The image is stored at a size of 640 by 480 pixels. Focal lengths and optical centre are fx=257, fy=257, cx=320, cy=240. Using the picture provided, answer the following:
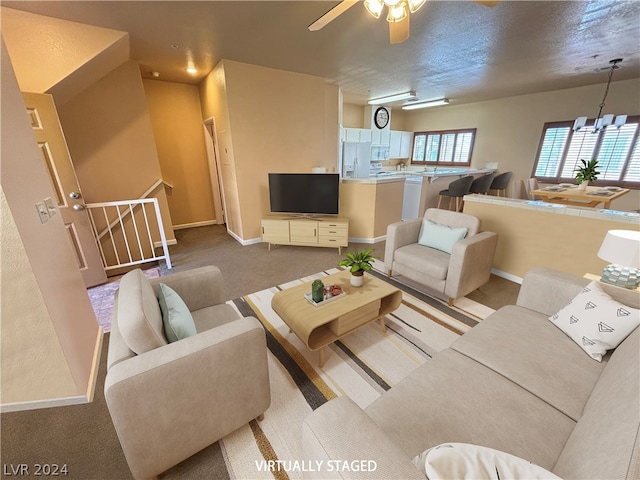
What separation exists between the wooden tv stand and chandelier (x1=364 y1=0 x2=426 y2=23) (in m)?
2.35

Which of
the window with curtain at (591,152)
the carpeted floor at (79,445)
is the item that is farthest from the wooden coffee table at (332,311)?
the window with curtain at (591,152)

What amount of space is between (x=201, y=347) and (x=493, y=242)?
2669 millimetres

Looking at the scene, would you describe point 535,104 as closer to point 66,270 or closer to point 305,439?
point 305,439

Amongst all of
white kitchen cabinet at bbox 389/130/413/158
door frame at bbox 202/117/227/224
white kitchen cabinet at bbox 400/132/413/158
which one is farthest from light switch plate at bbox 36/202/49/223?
white kitchen cabinet at bbox 400/132/413/158

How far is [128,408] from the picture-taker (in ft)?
3.18

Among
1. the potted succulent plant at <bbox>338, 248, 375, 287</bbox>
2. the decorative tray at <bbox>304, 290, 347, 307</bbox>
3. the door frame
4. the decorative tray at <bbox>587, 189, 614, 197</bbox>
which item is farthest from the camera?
the door frame

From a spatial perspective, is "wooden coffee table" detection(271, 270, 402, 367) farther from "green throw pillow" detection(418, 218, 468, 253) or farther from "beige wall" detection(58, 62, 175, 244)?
"beige wall" detection(58, 62, 175, 244)

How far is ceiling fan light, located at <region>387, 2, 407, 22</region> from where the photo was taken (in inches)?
61.7

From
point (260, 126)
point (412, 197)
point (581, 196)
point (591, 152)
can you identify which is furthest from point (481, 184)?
point (260, 126)

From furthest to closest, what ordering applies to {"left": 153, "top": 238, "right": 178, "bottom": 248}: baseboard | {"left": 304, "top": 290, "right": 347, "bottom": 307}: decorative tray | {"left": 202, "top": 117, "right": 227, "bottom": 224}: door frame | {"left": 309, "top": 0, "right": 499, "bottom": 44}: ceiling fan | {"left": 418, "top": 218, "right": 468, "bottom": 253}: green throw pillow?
{"left": 202, "top": 117, "right": 227, "bottom": 224}: door frame, {"left": 153, "top": 238, "right": 178, "bottom": 248}: baseboard, {"left": 418, "top": 218, "right": 468, "bottom": 253}: green throw pillow, {"left": 304, "top": 290, "right": 347, "bottom": 307}: decorative tray, {"left": 309, "top": 0, "right": 499, "bottom": 44}: ceiling fan

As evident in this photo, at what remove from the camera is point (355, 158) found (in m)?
5.82

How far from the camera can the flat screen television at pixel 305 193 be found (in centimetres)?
367

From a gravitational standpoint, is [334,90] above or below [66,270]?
above

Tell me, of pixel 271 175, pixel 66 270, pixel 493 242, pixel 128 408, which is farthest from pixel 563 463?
pixel 271 175
